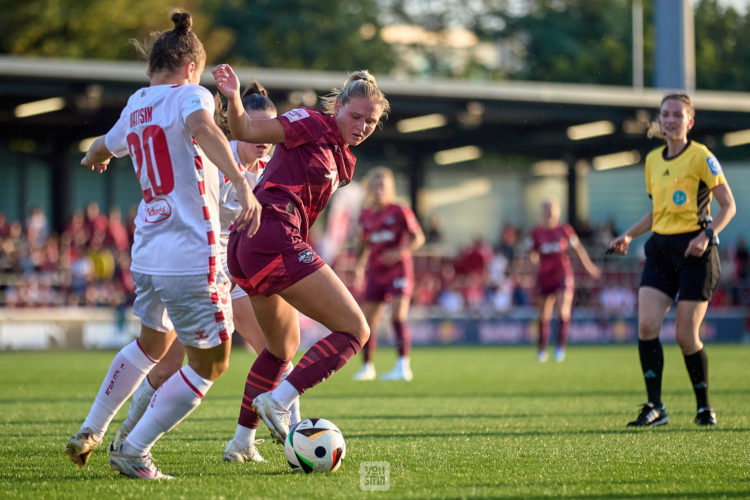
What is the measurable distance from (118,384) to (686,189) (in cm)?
432

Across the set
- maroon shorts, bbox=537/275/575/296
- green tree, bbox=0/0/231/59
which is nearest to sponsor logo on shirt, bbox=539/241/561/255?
maroon shorts, bbox=537/275/575/296

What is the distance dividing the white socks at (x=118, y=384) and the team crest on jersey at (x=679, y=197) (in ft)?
13.3

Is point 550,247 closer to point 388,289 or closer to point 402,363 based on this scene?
point 388,289

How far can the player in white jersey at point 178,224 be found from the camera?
4754 mm

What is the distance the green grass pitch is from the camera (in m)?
4.77

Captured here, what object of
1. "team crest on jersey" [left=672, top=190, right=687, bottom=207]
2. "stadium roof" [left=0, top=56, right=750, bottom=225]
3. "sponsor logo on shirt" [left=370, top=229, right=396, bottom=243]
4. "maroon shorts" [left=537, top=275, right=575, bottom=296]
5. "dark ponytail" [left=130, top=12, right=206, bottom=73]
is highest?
"stadium roof" [left=0, top=56, right=750, bottom=225]

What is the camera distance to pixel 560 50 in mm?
48156

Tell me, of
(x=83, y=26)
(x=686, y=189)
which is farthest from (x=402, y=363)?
(x=83, y=26)

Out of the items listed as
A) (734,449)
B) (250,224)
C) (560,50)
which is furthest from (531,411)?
(560,50)

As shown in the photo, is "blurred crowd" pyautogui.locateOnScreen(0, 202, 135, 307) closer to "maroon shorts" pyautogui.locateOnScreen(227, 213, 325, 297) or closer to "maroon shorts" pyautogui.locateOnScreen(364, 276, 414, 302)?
"maroon shorts" pyautogui.locateOnScreen(364, 276, 414, 302)

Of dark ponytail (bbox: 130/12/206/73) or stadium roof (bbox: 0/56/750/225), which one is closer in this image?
dark ponytail (bbox: 130/12/206/73)

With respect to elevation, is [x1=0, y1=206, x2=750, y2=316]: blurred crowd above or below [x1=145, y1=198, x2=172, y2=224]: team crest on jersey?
below

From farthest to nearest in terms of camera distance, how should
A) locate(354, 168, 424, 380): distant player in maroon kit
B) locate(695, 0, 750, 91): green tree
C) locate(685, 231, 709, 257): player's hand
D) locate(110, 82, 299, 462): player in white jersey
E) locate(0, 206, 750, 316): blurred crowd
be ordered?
1. locate(695, 0, 750, 91): green tree
2. locate(0, 206, 750, 316): blurred crowd
3. locate(354, 168, 424, 380): distant player in maroon kit
4. locate(685, 231, 709, 257): player's hand
5. locate(110, 82, 299, 462): player in white jersey

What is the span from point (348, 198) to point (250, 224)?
21.2 metres
